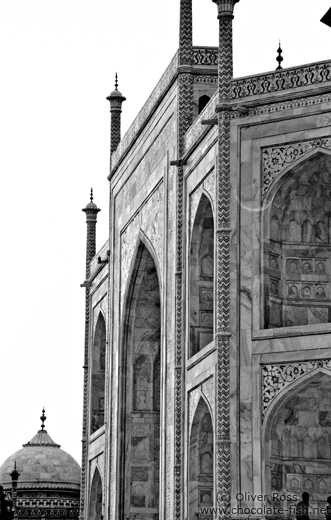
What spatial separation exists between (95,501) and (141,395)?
5.47 metres

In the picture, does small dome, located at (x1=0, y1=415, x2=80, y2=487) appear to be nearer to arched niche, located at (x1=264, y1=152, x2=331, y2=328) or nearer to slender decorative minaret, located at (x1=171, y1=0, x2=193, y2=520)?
slender decorative minaret, located at (x1=171, y1=0, x2=193, y2=520)

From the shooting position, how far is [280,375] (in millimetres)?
26266

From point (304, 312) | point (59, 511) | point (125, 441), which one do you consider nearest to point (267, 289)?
point (304, 312)

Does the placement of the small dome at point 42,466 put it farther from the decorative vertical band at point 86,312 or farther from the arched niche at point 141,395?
the arched niche at point 141,395

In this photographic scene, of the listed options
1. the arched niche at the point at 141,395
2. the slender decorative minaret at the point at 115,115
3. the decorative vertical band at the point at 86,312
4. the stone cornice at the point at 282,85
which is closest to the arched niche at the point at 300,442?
the stone cornice at the point at 282,85

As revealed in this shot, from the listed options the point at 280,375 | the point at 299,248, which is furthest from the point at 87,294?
the point at 280,375

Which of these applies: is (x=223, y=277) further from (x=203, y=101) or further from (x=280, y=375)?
(x=203, y=101)

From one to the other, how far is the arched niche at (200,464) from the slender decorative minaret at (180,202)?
0.41 meters

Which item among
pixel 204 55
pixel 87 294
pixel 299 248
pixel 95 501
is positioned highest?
pixel 204 55

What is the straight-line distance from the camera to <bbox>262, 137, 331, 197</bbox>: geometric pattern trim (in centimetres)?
2677

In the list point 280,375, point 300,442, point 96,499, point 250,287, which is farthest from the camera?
point 96,499

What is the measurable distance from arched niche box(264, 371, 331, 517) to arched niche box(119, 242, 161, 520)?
8.48 m

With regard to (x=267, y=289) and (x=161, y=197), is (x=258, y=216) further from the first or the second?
(x=161, y=197)

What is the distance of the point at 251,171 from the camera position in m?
27.2
